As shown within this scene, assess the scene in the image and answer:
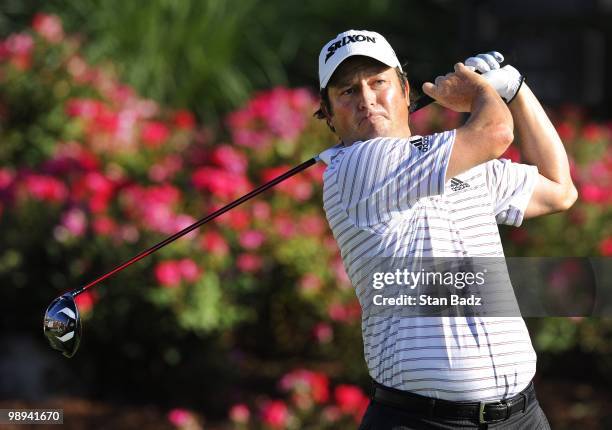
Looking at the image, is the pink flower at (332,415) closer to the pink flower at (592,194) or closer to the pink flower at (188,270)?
the pink flower at (188,270)

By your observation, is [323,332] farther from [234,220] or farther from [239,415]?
[239,415]

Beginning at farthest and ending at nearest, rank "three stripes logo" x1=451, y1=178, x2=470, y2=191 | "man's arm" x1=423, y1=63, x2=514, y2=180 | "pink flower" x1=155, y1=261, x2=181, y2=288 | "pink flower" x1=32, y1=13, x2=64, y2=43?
"pink flower" x1=32, y1=13, x2=64, y2=43 < "pink flower" x1=155, y1=261, x2=181, y2=288 < "three stripes logo" x1=451, y1=178, x2=470, y2=191 < "man's arm" x1=423, y1=63, x2=514, y2=180

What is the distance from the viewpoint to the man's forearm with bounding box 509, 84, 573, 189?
3039mm

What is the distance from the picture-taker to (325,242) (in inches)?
205

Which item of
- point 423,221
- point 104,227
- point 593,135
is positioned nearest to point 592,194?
A: point 593,135

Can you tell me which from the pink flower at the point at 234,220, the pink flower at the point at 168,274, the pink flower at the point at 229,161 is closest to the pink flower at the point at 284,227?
the pink flower at the point at 234,220

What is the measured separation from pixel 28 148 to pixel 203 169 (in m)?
1.26

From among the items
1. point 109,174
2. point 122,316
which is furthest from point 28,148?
point 122,316

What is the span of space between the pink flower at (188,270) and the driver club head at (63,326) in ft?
5.73

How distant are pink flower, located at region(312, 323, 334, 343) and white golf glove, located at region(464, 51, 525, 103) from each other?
7.60 ft

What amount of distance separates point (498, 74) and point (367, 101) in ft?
1.35

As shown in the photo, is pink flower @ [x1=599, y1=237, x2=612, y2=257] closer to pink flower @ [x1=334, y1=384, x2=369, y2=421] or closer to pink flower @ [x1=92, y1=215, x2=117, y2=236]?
pink flower @ [x1=334, y1=384, x2=369, y2=421]

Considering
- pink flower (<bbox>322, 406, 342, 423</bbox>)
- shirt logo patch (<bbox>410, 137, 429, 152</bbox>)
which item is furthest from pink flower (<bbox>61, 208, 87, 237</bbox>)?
shirt logo patch (<bbox>410, 137, 429, 152</bbox>)

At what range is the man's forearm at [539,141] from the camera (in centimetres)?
304
